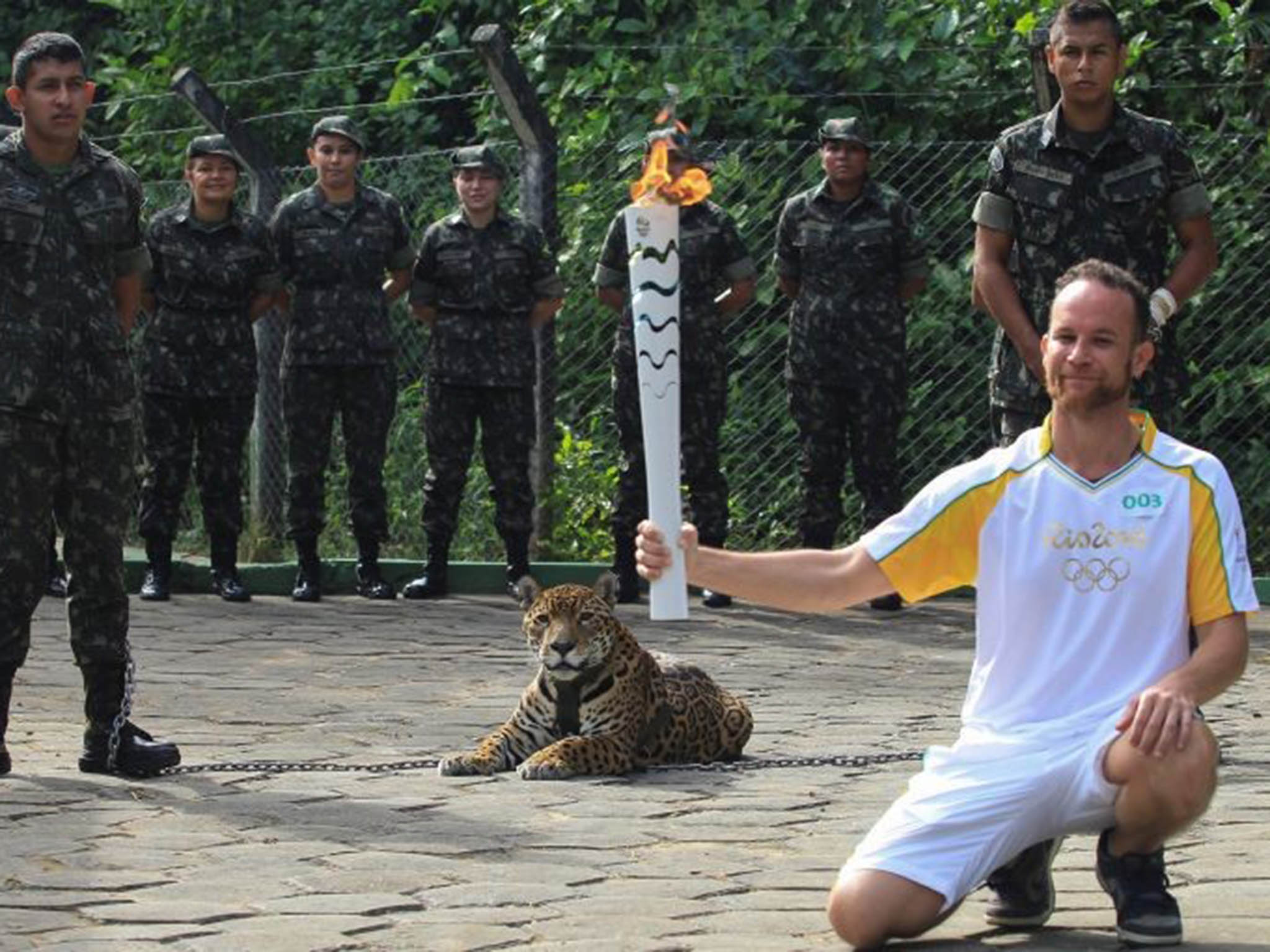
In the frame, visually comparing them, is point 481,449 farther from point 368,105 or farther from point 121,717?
Result: point 121,717

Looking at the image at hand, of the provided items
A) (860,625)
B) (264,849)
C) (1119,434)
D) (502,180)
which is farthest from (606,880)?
(502,180)

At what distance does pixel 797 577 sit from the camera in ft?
21.1

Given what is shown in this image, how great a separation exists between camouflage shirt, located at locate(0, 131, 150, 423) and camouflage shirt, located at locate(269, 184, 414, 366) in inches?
212

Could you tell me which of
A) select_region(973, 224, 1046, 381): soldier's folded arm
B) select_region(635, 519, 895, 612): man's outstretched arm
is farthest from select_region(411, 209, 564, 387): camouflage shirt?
select_region(635, 519, 895, 612): man's outstretched arm

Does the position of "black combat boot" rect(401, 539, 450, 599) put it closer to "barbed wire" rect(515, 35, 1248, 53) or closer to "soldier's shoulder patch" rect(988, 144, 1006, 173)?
"barbed wire" rect(515, 35, 1248, 53)

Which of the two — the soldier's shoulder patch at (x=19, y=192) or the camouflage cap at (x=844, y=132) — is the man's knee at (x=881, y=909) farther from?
the camouflage cap at (x=844, y=132)

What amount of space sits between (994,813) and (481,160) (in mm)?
8308

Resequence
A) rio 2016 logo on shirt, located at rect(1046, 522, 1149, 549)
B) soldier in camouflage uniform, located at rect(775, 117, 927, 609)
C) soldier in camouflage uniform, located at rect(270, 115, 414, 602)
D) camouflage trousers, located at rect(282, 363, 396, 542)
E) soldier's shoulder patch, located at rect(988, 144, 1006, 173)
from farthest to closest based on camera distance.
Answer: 1. camouflage trousers, located at rect(282, 363, 396, 542)
2. soldier in camouflage uniform, located at rect(270, 115, 414, 602)
3. soldier in camouflage uniform, located at rect(775, 117, 927, 609)
4. soldier's shoulder patch, located at rect(988, 144, 1006, 173)
5. rio 2016 logo on shirt, located at rect(1046, 522, 1149, 549)

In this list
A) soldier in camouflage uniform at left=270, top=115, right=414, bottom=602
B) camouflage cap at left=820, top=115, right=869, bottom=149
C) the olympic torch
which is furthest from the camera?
soldier in camouflage uniform at left=270, top=115, right=414, bottom=602

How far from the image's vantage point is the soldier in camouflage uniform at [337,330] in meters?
14.0

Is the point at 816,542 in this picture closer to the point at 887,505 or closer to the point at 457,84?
the point at 887,505

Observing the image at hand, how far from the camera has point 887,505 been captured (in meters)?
14.0

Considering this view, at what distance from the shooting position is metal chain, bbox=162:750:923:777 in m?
8.80

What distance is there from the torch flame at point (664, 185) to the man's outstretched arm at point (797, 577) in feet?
2.41
